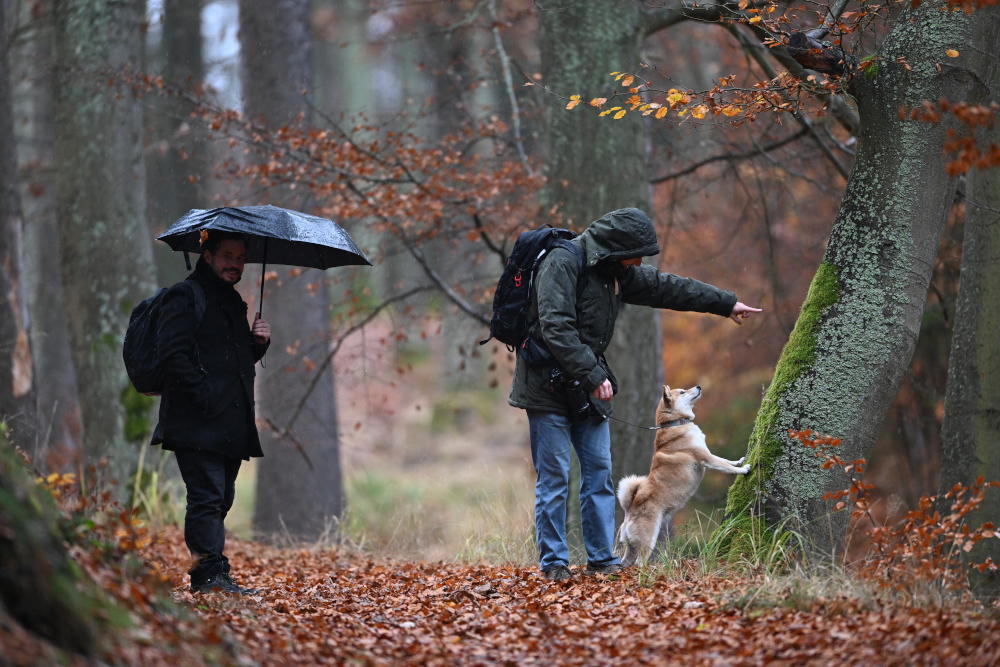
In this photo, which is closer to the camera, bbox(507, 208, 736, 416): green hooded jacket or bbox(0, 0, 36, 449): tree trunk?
bbox(507, 208, 736, 416): green hooded jacket

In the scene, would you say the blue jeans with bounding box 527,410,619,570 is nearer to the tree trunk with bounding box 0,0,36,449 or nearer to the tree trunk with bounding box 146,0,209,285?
the tree trunk with bounding box 0,0,36,449

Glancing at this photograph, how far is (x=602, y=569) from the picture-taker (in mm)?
5383

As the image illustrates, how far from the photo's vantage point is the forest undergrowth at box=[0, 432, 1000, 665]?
3.30 meters

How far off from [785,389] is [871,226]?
110 centimetres

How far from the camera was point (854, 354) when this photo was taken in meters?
5.21

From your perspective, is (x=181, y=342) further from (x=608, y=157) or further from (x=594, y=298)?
(x=608, y=157)

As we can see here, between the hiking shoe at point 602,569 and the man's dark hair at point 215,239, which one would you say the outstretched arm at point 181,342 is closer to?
the man's dark hair at point 215,239

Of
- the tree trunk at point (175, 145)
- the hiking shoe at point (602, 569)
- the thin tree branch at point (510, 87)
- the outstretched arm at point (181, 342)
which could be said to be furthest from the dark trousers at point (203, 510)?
the tree trunk at point (175, 145)

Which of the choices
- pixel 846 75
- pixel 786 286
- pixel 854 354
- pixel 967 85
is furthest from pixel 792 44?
pixel 786 286

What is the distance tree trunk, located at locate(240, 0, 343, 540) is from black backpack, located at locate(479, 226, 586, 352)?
5549 mm

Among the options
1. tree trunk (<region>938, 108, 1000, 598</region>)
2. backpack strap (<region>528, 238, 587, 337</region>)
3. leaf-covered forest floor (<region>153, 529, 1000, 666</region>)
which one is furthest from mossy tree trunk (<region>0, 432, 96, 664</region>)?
tree trunk (<region>938, 108, 1000, 598</region>)

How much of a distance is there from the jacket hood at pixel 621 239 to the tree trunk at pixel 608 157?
241cm

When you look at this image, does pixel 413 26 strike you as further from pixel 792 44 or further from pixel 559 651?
pixel 559 651

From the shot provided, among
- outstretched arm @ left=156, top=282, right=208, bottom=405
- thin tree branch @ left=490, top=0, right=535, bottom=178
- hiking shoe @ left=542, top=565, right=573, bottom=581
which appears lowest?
hiking shoe @ left=542, top=565, right=573, bottom=581
